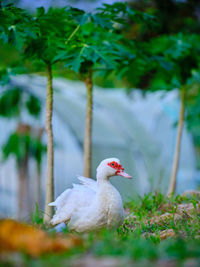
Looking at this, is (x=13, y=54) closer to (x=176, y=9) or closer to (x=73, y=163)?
(x=176, y=9)

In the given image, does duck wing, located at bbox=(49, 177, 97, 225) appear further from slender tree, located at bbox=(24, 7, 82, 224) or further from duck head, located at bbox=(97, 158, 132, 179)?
slender tree, located at bbox=(24, 7, 82, 224)

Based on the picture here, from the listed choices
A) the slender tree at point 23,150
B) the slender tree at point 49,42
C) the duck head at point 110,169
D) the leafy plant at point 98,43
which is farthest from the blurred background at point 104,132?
the duck head at point 110,169

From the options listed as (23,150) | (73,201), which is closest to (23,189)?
(23,150)

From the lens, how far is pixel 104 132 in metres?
10.2

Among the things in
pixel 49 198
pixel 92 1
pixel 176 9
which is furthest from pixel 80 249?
→ pixel 92 1

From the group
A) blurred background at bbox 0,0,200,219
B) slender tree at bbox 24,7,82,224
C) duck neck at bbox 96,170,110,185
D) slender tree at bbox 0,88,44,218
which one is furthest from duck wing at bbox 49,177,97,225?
slender tree at bbox 0,88,44,218

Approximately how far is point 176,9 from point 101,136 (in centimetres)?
398

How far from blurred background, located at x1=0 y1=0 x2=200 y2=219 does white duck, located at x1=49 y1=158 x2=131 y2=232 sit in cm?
380

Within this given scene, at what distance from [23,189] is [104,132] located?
2352 millimetres

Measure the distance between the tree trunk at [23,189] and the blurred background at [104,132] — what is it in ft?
0.07

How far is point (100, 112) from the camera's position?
36.6 feet

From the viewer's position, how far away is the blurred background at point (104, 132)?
9070mm

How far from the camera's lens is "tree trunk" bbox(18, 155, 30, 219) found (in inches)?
358

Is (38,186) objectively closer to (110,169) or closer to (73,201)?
(73,201)
